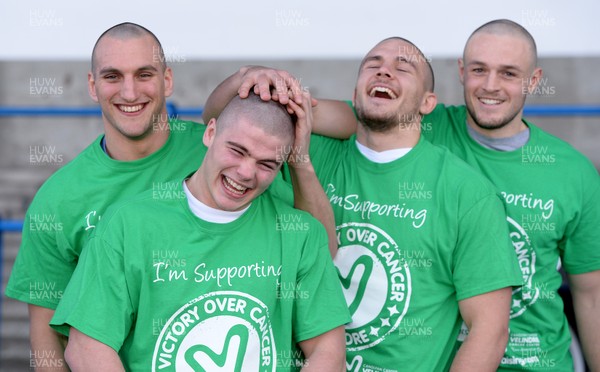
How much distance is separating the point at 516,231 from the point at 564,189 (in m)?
0.21

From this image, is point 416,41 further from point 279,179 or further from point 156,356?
point 156,356

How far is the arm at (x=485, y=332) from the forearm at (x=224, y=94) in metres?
0.90

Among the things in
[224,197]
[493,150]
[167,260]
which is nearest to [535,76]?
[493,150]

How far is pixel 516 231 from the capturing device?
262 centimetres

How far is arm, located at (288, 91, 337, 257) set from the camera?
2279 millimetres
